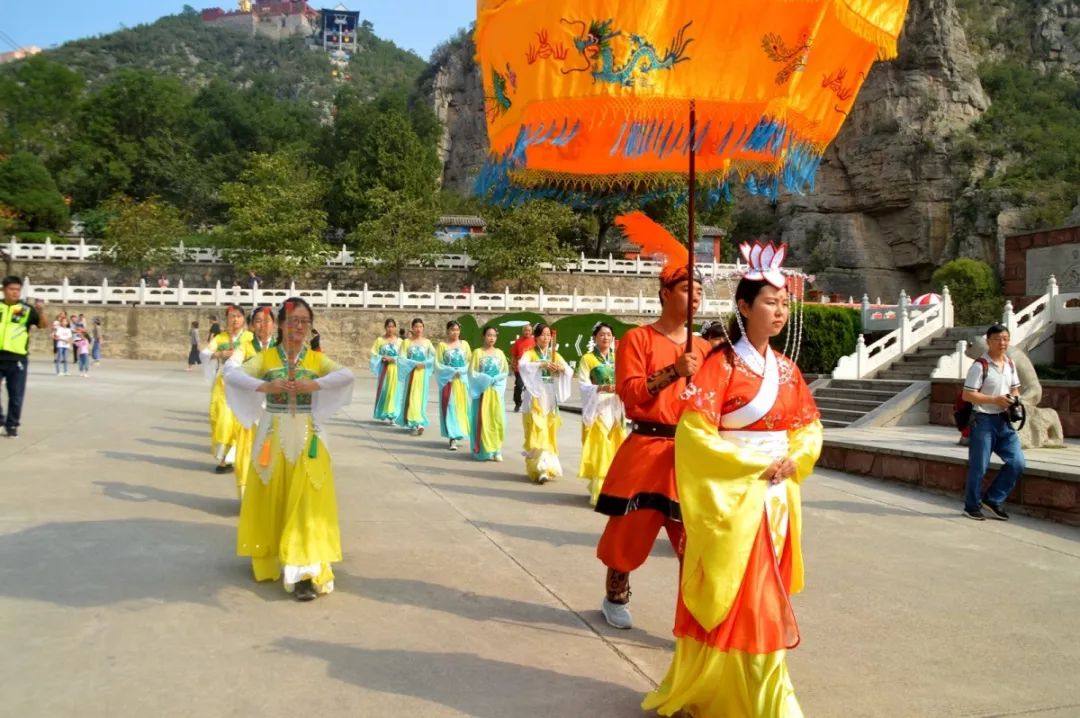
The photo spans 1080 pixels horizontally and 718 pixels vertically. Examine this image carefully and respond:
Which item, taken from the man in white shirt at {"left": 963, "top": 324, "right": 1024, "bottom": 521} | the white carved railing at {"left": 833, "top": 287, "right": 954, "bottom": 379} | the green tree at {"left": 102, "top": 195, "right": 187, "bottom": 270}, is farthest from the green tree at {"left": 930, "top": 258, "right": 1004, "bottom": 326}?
the green tree at {"left": 102, "top": 195, "right": 187, "bottom": 270}

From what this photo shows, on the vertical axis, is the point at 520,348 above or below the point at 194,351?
above

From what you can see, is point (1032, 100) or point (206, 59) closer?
point (1032, 100)

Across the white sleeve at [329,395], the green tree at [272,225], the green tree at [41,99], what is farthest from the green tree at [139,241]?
the white sleeve at [329,395]

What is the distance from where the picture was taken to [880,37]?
3.90 meters

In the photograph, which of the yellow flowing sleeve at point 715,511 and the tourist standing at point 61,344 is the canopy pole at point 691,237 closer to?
the yellow flowing sleeve at point 715,511

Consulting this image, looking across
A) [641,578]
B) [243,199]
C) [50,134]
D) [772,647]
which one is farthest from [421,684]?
[50,134]

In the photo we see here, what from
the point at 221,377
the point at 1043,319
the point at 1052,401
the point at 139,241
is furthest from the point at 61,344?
the point at 1043,319

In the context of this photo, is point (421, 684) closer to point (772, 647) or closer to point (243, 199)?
point (772, 647)

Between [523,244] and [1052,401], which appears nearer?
[1052,401]

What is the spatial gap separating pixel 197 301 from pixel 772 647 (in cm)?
3262

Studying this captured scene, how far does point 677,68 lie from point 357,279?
37.3 m

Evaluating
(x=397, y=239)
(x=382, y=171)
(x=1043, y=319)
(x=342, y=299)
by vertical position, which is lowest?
(x=1043, y=319)

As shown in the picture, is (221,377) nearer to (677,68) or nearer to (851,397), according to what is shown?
(677,68)

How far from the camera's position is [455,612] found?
13.6 ft
